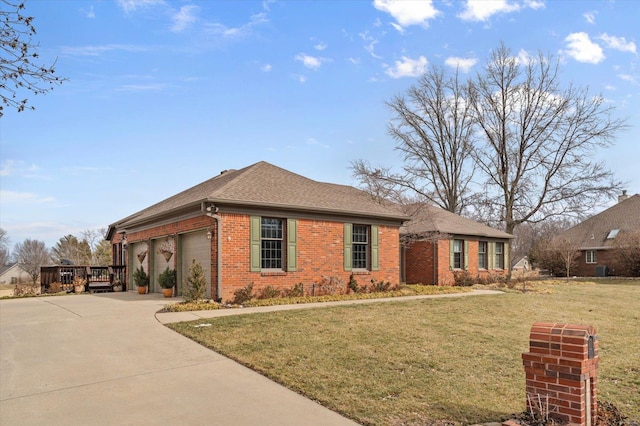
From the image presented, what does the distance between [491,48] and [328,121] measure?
2294 cm

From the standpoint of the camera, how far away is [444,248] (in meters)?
22.3

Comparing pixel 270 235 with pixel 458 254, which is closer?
pixel 270 235

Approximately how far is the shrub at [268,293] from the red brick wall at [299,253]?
149 mm

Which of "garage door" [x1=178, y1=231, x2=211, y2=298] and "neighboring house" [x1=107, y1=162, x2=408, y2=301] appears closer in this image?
"neighboring house" [x1=107, y1=162, x2=408, y2=301]

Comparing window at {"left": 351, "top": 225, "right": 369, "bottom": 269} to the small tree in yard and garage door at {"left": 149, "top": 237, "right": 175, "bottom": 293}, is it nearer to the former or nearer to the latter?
the small tree in yard

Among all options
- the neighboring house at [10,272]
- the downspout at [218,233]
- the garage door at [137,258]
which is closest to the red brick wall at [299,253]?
the downspout at [218,233]

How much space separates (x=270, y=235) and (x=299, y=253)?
51.0 inches

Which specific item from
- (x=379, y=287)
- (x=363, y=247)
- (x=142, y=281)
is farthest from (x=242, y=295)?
(x=142, y=281)

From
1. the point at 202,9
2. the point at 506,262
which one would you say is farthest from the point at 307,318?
the point at 506,262

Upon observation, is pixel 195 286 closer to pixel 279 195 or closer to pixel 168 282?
pixel 168 282

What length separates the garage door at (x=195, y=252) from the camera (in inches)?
554

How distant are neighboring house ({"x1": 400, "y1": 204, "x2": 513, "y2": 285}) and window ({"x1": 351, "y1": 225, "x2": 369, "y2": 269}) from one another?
520cm

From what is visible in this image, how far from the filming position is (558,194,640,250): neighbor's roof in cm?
3406

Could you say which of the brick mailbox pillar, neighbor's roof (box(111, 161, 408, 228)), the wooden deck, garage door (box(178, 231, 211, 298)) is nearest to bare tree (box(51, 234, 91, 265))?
the wooden deck
